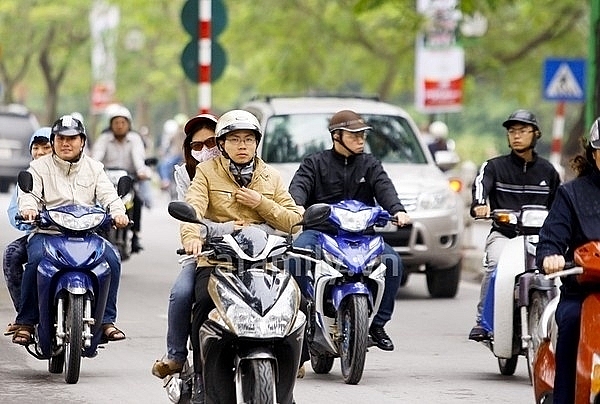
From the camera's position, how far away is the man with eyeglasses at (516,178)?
11.3m

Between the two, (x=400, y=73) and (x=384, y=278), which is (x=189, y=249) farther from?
(x=400, y=73)

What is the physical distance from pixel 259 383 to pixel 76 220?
3133mm

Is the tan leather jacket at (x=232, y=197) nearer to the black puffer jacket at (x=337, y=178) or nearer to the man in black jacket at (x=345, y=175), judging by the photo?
the man in black jacket at (x=345, y=175)

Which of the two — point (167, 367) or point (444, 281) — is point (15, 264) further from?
point (444, 281)

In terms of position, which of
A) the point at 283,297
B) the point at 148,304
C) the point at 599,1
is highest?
the point at 599,1

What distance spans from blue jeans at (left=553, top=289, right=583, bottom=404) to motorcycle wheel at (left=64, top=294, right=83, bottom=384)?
3721 mm

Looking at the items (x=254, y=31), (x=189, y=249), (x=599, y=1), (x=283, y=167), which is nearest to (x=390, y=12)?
(x=254, y=31)

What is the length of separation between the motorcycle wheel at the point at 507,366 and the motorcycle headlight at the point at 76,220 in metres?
2.76

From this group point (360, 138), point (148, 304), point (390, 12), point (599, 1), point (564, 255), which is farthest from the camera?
point (390, 12)

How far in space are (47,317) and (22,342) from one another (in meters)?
0.29

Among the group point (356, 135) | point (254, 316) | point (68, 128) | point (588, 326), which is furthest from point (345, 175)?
point (588, 326)

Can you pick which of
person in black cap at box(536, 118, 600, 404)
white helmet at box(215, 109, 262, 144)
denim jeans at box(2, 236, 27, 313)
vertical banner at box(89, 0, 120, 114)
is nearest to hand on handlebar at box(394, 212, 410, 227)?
denim jeans at box(2, 236, 27, 313)

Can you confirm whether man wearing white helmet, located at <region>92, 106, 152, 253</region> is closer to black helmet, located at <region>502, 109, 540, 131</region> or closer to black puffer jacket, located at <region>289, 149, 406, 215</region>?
black puffer jacket, located at <region>289, 149, 406, 215</region>

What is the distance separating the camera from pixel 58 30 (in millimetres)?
54531
